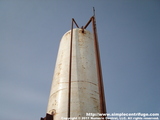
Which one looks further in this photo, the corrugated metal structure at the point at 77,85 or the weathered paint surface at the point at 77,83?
the weathered paint surface at the point at 77,83

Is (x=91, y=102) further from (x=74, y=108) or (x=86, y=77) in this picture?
(x=86, y=77)

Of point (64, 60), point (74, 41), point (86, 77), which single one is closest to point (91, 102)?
point (86, 77)

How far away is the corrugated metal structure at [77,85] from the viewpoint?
253 inches

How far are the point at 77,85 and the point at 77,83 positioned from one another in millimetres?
117

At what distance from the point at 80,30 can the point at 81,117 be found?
613cm

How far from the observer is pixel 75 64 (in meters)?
8.13

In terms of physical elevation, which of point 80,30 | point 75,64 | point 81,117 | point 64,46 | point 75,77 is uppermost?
point 80,30

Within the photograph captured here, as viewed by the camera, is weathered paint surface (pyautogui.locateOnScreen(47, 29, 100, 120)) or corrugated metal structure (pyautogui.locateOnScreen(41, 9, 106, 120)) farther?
weathered paint surface (pyautogui.locateOnScreen(47, 29, 100, 120))

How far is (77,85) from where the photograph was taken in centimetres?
724

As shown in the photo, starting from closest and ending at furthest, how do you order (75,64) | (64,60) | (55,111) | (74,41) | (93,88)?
1. (55,111)
2. (93,88)
3. (75,64)
4. (64,60)
5. (74,41)

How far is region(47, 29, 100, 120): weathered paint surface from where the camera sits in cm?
656

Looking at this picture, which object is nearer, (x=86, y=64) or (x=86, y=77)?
(x=86, y=77)

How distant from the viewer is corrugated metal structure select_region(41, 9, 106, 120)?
253 inches

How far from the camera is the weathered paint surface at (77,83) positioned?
6559 mm
